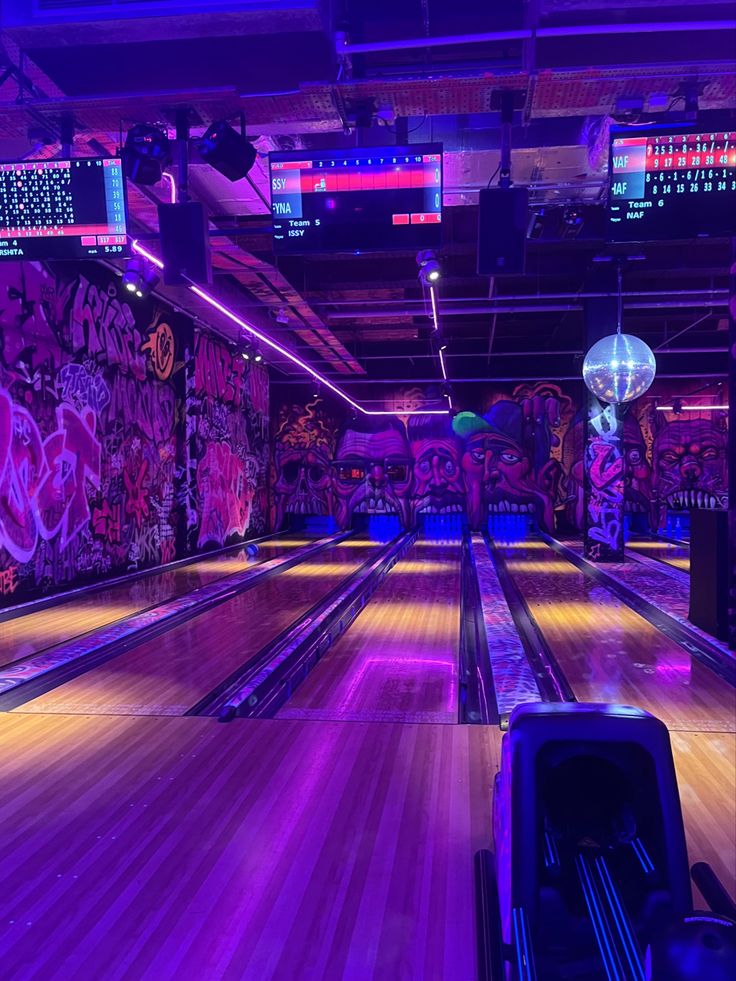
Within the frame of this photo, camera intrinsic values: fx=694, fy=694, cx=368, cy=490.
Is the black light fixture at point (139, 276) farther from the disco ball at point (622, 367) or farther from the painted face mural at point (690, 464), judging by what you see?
the painted face mural at point (690, 464)

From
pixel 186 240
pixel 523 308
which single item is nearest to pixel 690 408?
pixel 523 308

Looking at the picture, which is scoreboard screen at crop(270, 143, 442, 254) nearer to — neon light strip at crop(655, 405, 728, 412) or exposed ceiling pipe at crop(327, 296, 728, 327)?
exposed ceiling pipe at crop(327, 296, 728, 327)

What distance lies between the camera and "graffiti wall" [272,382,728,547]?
14.8m

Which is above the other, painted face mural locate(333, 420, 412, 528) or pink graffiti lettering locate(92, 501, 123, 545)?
painted face mural locate(333, 420, 412, 528)

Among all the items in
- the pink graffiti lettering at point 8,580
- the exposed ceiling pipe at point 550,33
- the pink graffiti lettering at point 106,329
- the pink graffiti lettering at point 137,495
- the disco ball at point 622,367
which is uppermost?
the exposed ceiling pipe at point 550,33

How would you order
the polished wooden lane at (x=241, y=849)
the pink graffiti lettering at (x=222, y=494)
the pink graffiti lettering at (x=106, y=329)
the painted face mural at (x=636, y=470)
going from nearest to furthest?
the polished wooden lane at (x=241, y=849), the pink graffiti lettering at (x=106, y=329), the pink graffiti lettering at (x=222, y=494), the painted face mural at (x=636, y=470)

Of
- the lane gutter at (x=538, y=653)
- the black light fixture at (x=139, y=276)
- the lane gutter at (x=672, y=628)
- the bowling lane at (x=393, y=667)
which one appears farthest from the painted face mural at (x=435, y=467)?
the black light fixture at (x=139, y=276)

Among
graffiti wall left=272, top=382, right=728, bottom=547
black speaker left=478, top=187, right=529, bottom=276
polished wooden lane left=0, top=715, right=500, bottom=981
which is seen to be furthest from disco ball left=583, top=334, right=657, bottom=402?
graffiti wall left=272, top=382, right=728, bottom=547

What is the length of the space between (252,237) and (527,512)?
32.4 feet

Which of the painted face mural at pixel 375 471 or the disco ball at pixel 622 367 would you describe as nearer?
the disco ball at pixel 622 367

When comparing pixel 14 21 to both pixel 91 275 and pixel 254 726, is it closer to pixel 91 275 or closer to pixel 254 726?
pixel 254 726

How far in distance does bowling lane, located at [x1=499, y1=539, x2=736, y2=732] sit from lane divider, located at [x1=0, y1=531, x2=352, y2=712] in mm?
3060

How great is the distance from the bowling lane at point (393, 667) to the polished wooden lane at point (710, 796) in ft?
3.60

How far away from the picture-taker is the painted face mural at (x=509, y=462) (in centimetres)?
1519
